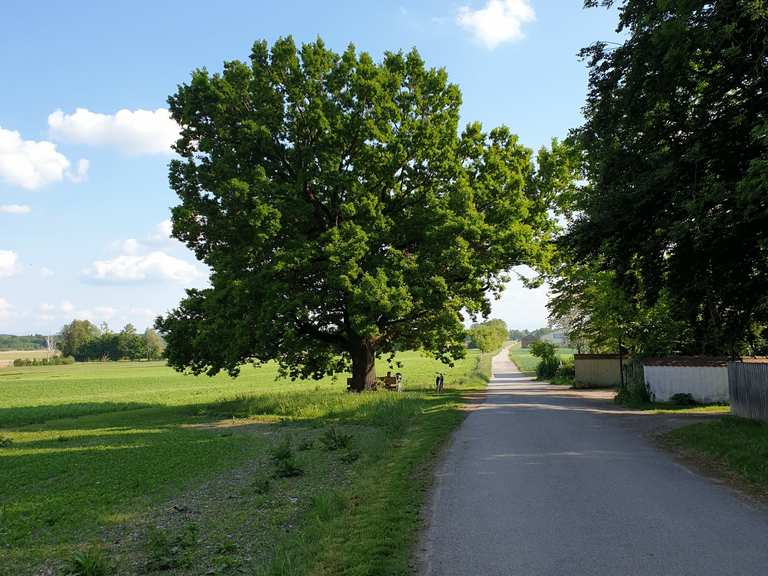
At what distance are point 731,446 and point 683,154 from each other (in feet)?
22.6

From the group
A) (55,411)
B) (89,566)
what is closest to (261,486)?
(89,566)

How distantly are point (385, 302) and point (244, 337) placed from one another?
19.8 feet

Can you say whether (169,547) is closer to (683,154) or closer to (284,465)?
(284,465)

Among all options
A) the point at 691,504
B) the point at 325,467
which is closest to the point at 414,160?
the point at 325,467

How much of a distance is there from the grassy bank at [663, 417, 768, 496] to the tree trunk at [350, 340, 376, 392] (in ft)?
51.3

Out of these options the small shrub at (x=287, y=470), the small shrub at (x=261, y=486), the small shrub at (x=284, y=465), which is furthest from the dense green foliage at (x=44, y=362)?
the small shrub at (x=261, y=486)

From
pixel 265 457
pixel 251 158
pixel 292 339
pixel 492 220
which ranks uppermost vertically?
pixel 251 158

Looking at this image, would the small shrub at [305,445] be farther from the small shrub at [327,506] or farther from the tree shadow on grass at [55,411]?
the tree shadow on grass at [55,411]

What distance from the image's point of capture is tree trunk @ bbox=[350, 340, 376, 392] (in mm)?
28516

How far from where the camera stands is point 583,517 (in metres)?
7.61

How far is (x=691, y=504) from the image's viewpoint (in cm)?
824

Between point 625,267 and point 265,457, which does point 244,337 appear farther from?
point 625,267

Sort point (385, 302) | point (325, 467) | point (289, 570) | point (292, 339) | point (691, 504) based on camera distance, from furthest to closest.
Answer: point (292, 339) → point (385, 302) → point (325, 467) → point (691, 504) → point (289, 570)

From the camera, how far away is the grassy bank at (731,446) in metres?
10.1
